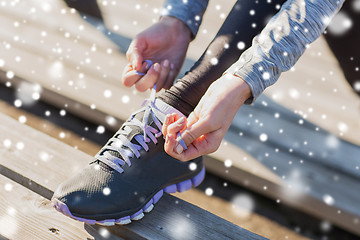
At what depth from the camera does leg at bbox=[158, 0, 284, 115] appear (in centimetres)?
90

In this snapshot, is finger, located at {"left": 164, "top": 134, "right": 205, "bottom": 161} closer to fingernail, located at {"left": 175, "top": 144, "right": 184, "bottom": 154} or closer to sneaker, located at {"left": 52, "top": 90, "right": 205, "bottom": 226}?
fingernail, located at {"left": 175, "top": 144, "right": 184, "bottom": 154}

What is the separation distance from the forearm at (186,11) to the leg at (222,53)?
171mm

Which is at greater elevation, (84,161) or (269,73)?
(269,73)

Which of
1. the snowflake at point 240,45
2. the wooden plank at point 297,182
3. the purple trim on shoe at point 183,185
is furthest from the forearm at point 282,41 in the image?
the wooden plank at point 297,182

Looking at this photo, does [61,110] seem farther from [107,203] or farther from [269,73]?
[269,73]

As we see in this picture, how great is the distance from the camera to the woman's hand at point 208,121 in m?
0.76

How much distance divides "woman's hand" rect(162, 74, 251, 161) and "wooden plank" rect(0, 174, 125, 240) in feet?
0.99

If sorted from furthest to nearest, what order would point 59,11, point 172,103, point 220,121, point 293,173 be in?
point 59,11
point 293,173
point 172,103
point 220,121

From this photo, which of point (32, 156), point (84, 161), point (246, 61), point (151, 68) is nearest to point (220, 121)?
point (246, 61)

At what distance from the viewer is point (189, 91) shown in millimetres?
897

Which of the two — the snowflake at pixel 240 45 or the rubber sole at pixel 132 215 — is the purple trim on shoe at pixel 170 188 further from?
the snowflake at pixel 240 45

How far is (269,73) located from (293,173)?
49 centimetres

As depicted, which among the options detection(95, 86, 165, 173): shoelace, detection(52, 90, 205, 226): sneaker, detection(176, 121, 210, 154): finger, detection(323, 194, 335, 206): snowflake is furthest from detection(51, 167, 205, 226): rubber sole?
detection(323, 194, 335, 206): snowflake

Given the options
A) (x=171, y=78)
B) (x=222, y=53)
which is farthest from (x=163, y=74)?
(x=222, y=53)
